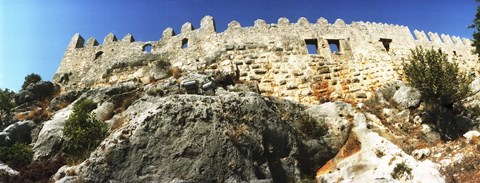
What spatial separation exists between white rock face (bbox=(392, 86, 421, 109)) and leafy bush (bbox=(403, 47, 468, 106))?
0.72 meters

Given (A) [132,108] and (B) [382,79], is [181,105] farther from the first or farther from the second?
(B) [382,79]

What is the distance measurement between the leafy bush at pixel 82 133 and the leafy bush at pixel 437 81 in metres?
12.6

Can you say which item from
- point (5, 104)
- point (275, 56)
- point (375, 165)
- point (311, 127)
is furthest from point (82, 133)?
point (275, 56)

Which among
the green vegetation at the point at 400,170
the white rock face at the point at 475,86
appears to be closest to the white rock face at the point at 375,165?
the green vegetation at the point at 400,170

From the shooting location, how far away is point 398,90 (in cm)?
1675

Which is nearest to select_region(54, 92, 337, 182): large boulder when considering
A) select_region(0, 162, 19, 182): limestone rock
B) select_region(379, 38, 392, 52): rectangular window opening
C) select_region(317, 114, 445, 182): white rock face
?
select_region(317, 114, 445, 182): white rock face

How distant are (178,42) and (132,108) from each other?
8.62 meters

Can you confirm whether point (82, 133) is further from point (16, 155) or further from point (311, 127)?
point (311, 127)

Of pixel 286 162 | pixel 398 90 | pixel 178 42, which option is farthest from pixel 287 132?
pixel 178 42

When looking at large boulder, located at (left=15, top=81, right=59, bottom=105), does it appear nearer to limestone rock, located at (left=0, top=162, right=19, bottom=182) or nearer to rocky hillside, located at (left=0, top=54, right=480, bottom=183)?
rocky hillside, located at (left=0, top=54, right=480, bottom=183)

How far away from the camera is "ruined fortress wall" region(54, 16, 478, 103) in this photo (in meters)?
18.1

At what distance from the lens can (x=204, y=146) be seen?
35.3ft

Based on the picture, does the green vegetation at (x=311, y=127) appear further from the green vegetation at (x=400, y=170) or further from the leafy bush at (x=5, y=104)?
the leafy bush at (x=5, y=104)

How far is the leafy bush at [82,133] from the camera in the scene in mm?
12672
